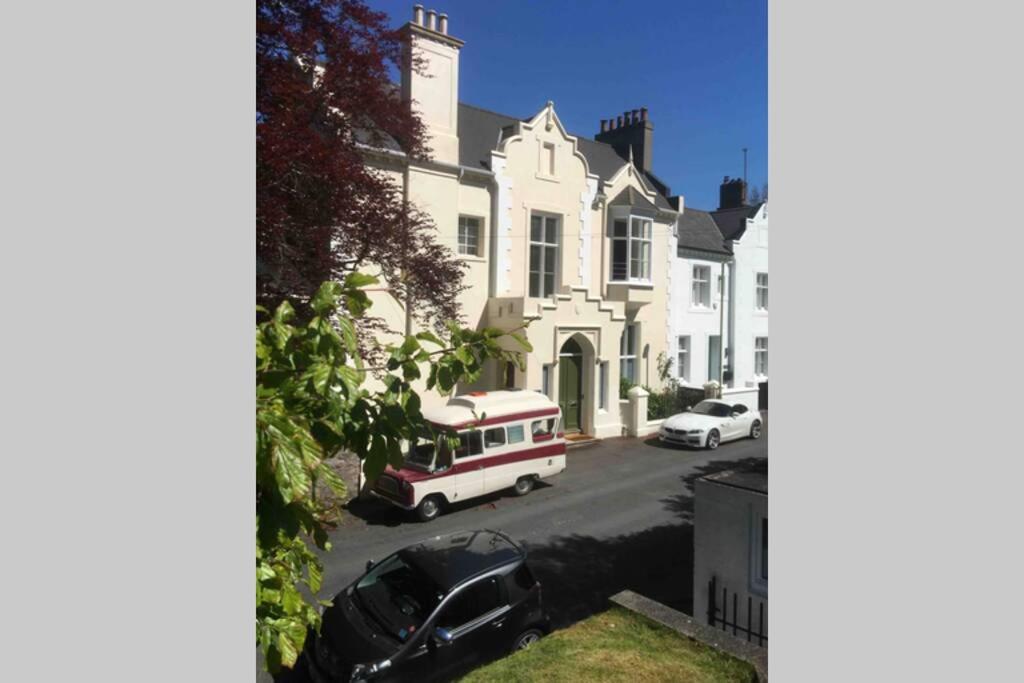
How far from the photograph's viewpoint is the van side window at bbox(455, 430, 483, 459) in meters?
2.40

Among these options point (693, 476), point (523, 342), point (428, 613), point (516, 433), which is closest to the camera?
point (523, 342)

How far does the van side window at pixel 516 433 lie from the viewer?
8.35 feet

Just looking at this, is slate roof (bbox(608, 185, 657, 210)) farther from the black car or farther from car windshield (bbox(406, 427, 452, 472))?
the black car

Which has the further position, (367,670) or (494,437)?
(494,437)

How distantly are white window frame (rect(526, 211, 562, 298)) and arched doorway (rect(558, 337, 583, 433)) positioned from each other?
0.25m

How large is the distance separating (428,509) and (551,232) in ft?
4.10

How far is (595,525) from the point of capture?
297cm

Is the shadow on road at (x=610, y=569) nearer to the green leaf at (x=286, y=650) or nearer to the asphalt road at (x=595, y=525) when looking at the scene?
the asphalt road at (x=595, y=525)

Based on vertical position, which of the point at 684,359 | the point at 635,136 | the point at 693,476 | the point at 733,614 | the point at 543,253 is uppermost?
the point at 635,136

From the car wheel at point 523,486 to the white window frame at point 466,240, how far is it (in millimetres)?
1025

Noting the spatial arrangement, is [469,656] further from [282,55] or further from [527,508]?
[282,55]

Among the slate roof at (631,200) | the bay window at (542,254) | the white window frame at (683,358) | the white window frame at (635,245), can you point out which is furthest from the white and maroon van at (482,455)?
the slate roof at (631,200)

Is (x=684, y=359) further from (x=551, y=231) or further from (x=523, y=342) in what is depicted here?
(x=523, y=342)

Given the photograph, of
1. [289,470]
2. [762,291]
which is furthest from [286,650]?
[762,291]
